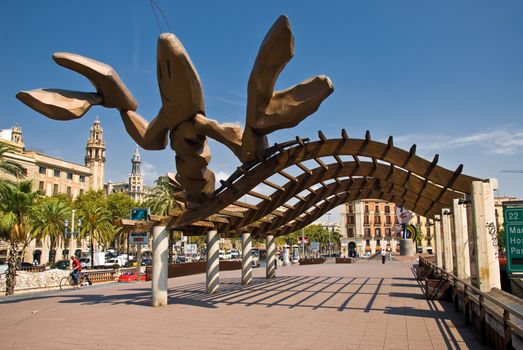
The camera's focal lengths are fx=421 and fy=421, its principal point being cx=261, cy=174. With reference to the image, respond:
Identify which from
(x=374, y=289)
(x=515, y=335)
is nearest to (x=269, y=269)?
(x=374, y=289)

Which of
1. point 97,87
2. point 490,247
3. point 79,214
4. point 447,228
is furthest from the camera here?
point 79,214

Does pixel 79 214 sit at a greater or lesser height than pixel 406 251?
greater

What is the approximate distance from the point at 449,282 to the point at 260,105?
8.99 metres

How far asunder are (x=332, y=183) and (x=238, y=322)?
7465 millimetres

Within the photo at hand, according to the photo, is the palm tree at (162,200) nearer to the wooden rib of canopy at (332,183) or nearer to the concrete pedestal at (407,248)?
the wooden rib of canopy at (332,183)

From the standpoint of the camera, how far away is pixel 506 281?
17.8 m

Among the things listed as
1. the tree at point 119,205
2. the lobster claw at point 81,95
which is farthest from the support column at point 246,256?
the tree at point 119,205

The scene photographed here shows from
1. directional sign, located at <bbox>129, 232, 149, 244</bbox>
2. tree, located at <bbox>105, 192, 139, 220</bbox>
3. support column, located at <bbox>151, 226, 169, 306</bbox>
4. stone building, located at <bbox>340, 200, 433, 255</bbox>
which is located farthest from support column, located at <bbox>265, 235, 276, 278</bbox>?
→ stone building, located at <bbox>340, 200, 433, 255</bbox>

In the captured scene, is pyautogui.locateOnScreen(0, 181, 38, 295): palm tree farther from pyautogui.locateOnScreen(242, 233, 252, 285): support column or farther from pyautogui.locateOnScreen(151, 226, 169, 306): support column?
pyautogui.locateOnScreen(242, 233, 252, 285): support column

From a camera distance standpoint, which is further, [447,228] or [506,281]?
[506,281]

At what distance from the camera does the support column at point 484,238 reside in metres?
8.94

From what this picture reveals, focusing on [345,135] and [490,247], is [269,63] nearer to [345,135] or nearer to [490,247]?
[345,135]

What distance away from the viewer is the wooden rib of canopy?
10.8 metres

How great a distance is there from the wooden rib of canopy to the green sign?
2492 millimetres
